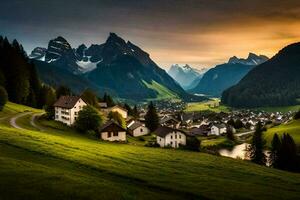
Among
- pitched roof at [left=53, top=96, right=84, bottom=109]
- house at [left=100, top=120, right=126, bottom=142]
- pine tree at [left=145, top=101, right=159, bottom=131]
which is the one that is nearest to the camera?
house at [left=100, top=120, right=126, bottom=142]

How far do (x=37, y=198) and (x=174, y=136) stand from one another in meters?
88.3

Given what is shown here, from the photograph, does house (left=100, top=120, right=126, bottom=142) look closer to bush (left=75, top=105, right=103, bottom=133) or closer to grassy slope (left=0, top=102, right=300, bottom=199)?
bush (left=75, top=105, right=103, bottom=133)

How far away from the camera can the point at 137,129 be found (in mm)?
143500

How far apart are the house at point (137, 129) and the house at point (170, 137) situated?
24.0 m

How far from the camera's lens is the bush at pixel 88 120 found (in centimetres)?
10181

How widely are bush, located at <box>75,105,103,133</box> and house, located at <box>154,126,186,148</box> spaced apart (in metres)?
22.1

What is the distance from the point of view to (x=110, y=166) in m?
48.7

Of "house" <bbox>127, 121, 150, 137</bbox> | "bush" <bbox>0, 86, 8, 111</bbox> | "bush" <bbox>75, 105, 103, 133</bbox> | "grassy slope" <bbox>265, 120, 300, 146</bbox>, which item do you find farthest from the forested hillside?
"grassy slope" <bbox>265, 120, 300, 146</bbox>

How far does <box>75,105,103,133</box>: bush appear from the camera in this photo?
10181 cm

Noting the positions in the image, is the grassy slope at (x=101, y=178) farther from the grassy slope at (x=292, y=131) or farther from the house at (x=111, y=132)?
the grassy slope at (x=292, y=131)

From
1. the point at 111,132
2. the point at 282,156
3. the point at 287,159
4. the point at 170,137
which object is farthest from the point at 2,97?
the point at 287,159

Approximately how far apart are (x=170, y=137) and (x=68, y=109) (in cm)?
3217

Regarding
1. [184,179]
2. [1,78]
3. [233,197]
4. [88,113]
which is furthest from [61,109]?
[233,197]

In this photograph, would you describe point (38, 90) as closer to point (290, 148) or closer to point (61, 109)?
point (61, 109)
